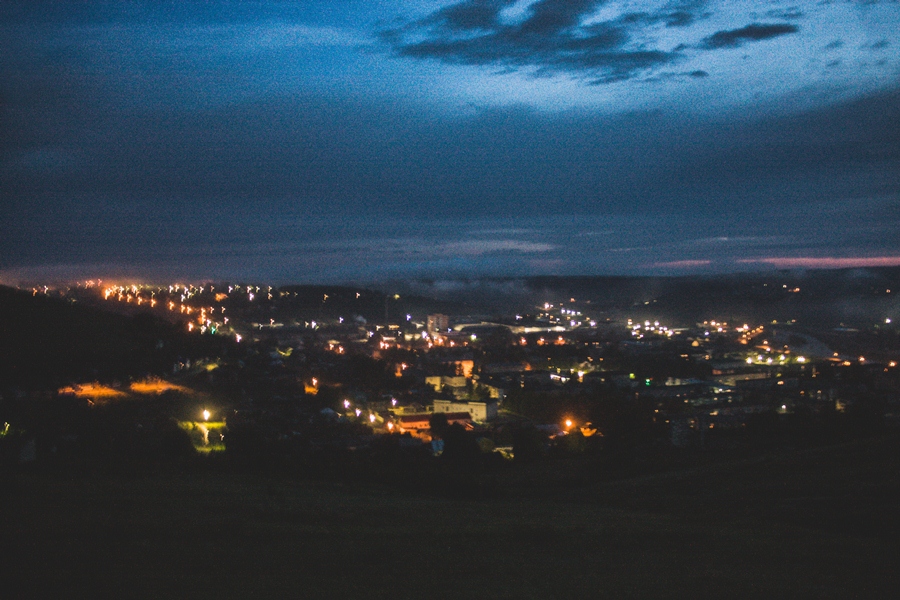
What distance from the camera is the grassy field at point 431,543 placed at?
4348 mm

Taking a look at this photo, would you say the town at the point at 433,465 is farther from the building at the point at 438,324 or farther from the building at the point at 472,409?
the building at the point at 438,324

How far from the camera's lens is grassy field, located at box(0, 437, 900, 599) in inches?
171

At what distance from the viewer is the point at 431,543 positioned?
5512 millimetres

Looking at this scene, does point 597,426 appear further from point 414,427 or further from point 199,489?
point 199,489

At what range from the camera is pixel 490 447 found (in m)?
16.7

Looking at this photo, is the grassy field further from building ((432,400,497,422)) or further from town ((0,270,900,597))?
building ((432,400,497,422))

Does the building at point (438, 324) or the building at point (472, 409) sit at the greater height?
the building at point (438, 324)

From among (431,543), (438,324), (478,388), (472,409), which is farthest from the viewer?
(438,324)

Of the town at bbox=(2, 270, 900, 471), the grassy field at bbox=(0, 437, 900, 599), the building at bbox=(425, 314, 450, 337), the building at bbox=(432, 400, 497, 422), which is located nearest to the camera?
the grassy field at bbox=(0, 437, 900, 599)

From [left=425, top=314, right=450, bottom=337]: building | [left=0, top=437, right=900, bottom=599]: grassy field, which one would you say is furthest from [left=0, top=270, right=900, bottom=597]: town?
[left=425, top=314, right=450, bottom=337]: building

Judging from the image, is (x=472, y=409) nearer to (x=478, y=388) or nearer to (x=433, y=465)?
(x=478, y=388)

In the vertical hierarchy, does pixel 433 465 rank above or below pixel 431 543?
below

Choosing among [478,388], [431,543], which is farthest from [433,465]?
[478,388]

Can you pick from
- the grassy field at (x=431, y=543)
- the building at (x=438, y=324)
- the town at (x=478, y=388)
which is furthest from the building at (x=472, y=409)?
the building at (x=438, y=324)
